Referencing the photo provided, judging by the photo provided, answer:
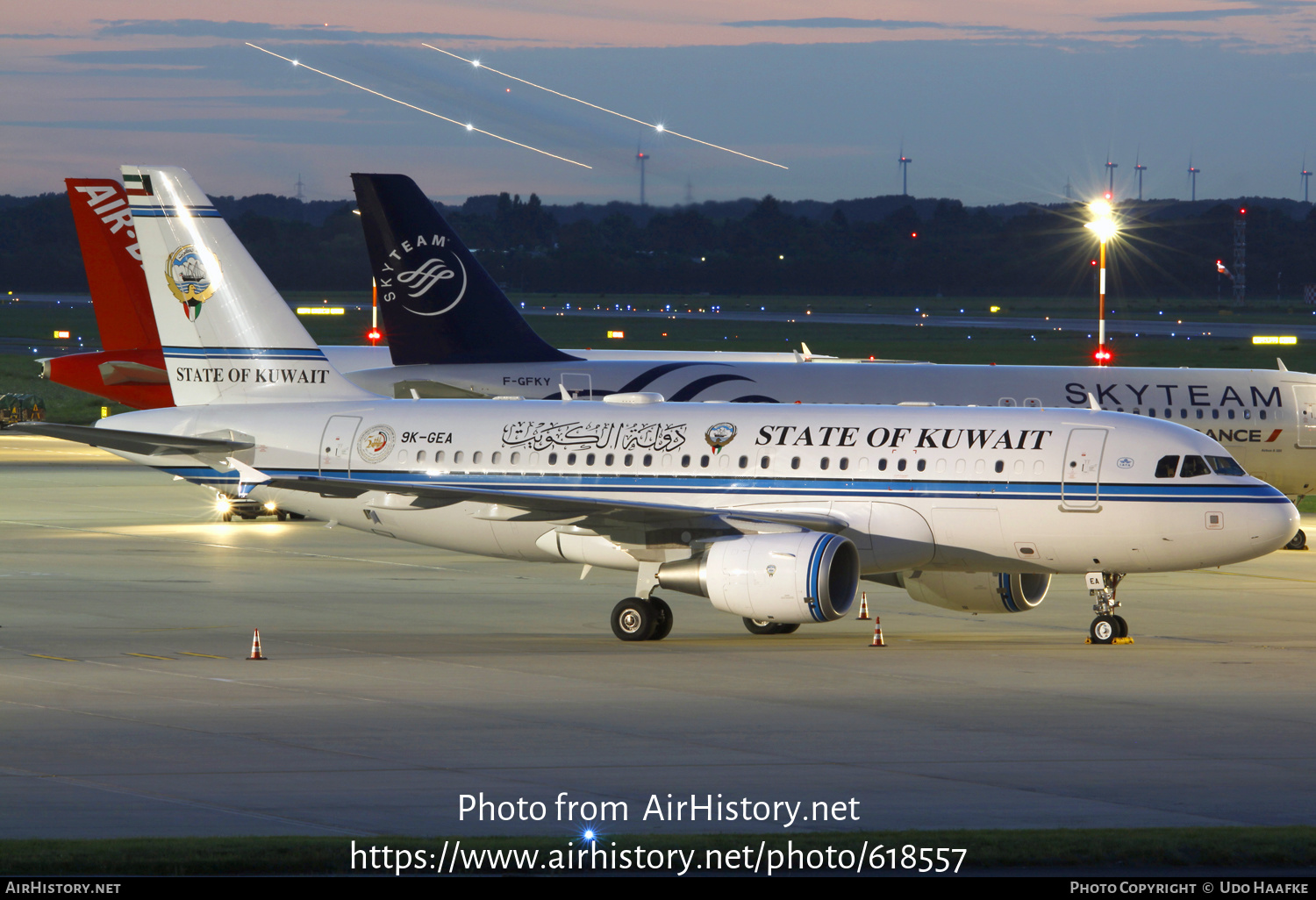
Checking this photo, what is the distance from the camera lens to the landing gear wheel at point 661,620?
98.5ft

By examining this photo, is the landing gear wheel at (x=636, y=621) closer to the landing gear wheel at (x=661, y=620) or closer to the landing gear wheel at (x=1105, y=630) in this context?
the landing gear wheel at (x=661, y=620)

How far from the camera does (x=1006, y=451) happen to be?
29.7 metres

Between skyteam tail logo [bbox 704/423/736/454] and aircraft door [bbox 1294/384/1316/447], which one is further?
aircraft door [bbox 1294/384/1316/447]

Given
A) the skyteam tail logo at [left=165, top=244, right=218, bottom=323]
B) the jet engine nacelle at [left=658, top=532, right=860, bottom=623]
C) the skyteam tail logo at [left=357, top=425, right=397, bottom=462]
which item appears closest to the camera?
the jet engine nacelle at [left=658, top=532, right=860, bottom=623]

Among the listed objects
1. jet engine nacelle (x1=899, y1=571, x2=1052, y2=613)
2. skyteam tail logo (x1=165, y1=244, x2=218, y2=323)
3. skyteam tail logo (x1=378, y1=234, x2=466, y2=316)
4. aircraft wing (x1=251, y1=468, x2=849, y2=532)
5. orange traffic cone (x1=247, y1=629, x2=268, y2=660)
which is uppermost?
skyteam tail logo (x1=378, y1=234, x2=466, y2=316)

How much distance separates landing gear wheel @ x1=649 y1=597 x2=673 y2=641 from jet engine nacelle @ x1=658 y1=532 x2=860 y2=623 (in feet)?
4.26

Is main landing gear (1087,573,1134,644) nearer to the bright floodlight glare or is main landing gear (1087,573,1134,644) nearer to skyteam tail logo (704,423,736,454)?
skyteam tail logo (704,423,736,454)

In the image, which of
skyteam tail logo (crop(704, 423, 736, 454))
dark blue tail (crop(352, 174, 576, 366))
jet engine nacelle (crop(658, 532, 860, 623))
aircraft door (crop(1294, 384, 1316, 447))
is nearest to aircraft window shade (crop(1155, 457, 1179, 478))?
jet engine nacelle (crop(658, 532, 860, 623))

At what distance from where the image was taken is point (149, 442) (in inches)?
1286

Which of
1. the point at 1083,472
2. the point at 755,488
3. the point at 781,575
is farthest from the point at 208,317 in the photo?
the point at 1083,472

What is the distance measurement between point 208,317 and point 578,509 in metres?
11.0

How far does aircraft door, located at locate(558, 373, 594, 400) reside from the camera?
152 feet

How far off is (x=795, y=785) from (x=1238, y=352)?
120331mm

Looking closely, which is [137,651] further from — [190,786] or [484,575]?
[484,575]
